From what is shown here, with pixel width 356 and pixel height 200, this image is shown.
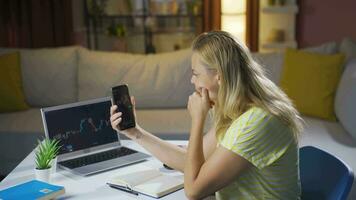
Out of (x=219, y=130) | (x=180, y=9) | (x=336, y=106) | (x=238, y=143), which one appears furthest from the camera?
(x=180, y=9)

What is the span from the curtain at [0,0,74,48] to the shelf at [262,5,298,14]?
1742 mm

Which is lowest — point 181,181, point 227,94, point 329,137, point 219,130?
point 329,137

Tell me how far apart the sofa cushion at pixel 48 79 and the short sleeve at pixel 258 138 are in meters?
2.35

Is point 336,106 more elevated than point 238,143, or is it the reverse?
point 238,143

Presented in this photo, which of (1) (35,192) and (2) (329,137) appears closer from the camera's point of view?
(1) (35,192)

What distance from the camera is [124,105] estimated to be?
1805 mm

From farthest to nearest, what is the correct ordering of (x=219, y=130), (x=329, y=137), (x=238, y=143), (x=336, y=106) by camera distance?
1. (x=336, y=106)
2. (x=329, y=137)
3. (x=219, y=130)
4. (x=238, y=143)

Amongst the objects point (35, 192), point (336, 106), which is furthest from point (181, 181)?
point (336, 106)

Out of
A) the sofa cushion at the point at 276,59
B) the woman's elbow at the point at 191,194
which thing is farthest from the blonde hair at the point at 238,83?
the sofa cushion at the point at 276,59

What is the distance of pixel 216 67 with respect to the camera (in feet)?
5.00

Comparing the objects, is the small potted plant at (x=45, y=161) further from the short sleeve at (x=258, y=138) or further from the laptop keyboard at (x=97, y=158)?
the short sleeve at (x=258, y=138)

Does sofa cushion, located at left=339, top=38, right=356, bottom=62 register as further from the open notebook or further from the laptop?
the open notebook

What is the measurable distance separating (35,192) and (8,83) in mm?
2122

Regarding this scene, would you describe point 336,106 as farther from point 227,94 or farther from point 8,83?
point 8,83
